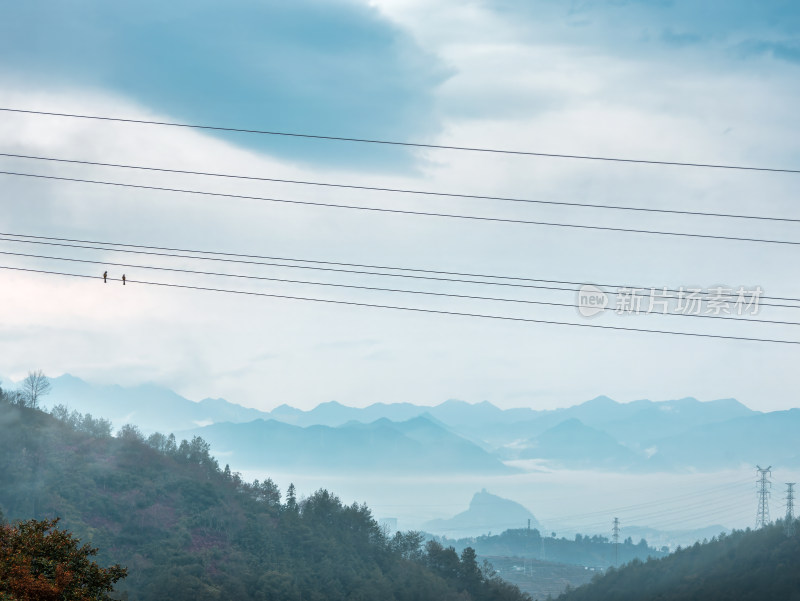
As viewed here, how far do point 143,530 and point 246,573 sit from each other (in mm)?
23985

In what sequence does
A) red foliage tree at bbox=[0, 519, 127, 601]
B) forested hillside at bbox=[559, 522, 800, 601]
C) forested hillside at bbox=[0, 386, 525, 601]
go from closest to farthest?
red foliage tree at bbox=[0, 519, 127, 601] → forested hillside at bbox=[0, 386, 525, 601] → forested hillside at bbox=[559, 522, 800, 601]

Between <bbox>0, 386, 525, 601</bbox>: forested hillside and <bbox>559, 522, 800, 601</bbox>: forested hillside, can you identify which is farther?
<bbox>559, 522, 800, 601</bbox>: forested hillside

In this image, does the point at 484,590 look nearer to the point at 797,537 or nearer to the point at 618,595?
the point at 618,595

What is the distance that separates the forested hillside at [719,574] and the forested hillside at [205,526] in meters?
22.9

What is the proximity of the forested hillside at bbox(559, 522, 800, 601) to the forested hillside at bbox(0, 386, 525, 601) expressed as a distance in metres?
22.9

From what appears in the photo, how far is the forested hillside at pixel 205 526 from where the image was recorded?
420 ft

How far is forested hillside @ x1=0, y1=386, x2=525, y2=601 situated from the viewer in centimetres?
12812

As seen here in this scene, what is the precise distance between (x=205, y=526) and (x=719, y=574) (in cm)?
8412

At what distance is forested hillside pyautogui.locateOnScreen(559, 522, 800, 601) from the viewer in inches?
5182

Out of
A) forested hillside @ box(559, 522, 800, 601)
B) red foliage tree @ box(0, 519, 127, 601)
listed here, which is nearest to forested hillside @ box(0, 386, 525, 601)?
forested hillside @ box(559, 522, 800, 601)

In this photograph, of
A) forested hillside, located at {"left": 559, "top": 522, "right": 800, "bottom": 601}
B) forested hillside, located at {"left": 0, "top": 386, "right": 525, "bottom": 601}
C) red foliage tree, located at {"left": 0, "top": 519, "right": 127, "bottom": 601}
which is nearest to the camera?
red foliage tree, located at {"left": 0, "top": 519, "right": 127, "bottom": 601}

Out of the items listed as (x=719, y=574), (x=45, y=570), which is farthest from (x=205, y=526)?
(x=45, y=570)

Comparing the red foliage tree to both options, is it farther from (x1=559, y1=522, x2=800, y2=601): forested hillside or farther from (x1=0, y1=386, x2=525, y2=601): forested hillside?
(x1=559, y1=522, x2=800, y2=601): forested hillside

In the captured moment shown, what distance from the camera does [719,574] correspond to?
143125 millimetres
